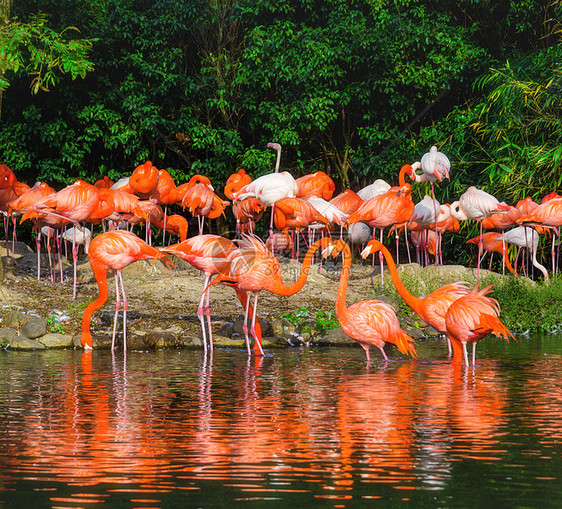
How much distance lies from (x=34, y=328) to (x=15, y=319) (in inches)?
18.4

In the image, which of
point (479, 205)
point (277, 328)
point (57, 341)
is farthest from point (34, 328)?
point (479, 205)

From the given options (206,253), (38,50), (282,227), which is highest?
(38,50)

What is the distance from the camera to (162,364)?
29.8ft

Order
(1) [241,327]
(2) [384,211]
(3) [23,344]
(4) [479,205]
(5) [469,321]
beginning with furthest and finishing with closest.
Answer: (4) [479,205]
(2) [384,211]
(1) [241,327]
(3) [23,344]
(5) [469,321]

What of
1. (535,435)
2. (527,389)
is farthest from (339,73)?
(535,435)

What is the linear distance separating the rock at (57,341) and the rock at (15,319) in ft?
1.43

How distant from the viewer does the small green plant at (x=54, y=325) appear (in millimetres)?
11023

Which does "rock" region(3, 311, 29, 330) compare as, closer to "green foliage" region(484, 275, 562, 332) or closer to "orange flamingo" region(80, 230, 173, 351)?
"orange flamingo" region(80, 230, 173, 351)

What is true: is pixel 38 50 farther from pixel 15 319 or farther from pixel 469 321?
pixel 469 321

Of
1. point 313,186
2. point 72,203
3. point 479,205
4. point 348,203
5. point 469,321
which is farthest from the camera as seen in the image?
point 313,186

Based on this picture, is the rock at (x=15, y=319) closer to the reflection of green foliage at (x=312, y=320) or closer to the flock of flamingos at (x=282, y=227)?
the flock of flamingos at (x=282, y=227)

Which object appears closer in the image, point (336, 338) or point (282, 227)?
point (336, 338)

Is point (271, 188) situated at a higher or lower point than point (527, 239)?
higher

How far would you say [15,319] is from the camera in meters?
11.1
